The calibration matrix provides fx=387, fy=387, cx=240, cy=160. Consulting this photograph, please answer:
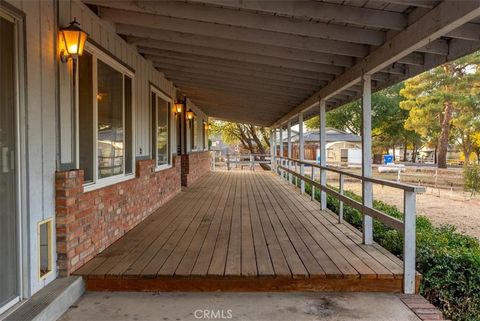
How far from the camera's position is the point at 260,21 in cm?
382

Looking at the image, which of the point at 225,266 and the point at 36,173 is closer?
the point at 36,173

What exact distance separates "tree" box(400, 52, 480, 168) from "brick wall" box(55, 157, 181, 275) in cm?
1676

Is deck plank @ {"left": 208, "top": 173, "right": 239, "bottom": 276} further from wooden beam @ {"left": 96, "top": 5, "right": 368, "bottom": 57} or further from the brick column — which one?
wooden beam @ {"left": 96, "top": 5, "right": 368, "bottom": 57}

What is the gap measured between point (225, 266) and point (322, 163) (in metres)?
4.19

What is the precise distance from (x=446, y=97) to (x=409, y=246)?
1731 centimetres

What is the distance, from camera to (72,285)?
9.90 feet

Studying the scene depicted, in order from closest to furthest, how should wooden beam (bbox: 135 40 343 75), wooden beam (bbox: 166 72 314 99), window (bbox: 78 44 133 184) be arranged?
window (bbox: 78 44 133 184) < wooden beam (bbox: 135 40 343 75) < wooden beam (bbox: 166 72 314 99)

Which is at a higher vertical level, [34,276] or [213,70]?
[213,70]

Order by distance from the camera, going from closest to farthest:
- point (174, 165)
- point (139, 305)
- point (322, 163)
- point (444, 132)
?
point (139, 305), point (322, 163), point (174, 165), point (444, 132)

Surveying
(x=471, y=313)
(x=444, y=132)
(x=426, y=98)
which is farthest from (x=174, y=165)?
(x=444, y=132)

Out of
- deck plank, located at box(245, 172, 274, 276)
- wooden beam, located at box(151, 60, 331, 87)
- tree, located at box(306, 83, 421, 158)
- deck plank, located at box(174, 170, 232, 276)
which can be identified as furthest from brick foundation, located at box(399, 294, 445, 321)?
tree, located at box(306, 83, 421, 158)

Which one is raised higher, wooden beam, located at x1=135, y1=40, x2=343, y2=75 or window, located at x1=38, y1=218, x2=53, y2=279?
A: wooden beam, located at x1=135, y1=40, x2=343, y2=75

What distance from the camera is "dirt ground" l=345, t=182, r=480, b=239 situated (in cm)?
987

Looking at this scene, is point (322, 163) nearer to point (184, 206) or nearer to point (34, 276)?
point (184, 206)
